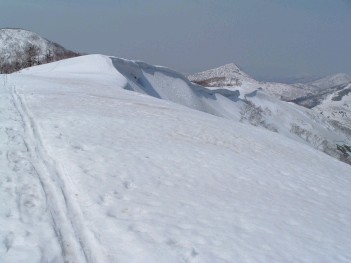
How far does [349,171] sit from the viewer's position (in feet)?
52.5

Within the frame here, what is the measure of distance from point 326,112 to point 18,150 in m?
126

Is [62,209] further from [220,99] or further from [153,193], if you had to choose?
[220,99]

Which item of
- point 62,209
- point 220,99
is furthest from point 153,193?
point 220,99

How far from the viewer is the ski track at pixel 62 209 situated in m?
5.87

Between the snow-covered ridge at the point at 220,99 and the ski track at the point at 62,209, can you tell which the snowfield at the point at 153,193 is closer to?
the ski track at the point at 62,209

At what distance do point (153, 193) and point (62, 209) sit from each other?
1886mm

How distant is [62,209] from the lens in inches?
276

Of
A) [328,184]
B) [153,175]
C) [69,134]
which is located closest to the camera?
[153,175]

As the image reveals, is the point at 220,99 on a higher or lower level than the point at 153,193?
lower

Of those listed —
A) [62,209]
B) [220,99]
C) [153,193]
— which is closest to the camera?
[62,209]

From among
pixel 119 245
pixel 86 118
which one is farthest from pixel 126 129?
pixel 119 245

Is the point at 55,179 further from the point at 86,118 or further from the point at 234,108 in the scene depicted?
the point at 234,108

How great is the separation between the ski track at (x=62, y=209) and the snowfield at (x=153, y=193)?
0.02 metres

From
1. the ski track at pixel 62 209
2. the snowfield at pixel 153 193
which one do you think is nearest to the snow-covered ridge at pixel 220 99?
the snowfield at pixel 153 193
